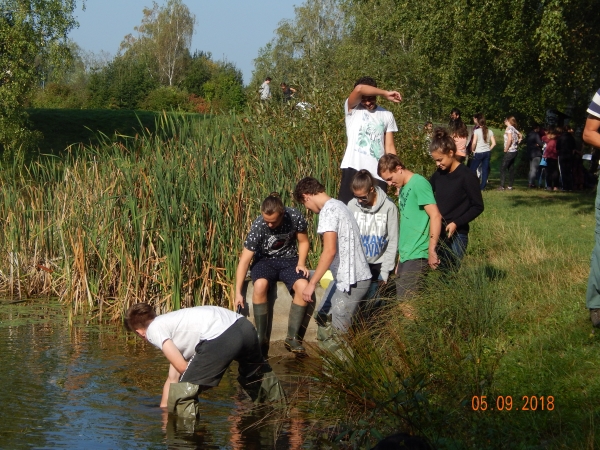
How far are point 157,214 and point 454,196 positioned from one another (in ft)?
12.5

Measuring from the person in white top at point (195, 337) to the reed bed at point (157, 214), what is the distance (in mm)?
3400

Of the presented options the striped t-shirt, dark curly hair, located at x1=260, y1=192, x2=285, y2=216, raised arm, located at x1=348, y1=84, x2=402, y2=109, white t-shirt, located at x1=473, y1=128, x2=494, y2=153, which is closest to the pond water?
dark curly hair, located at x1=260, y1=192, x2=285, y2=216

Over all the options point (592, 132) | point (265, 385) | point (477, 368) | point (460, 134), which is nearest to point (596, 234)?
point (592, 132)

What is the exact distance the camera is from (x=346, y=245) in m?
7.70

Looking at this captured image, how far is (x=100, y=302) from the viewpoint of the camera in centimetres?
1091

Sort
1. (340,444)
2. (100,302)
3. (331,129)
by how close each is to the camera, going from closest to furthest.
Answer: (340,444) < (100,302) < (331,129)

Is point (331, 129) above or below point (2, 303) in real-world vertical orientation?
above

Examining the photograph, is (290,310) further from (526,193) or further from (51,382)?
(526,193)

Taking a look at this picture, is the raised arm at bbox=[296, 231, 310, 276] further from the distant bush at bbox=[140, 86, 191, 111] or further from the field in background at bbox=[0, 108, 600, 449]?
the distant bush at bbox=[140, 86, 191, 111]

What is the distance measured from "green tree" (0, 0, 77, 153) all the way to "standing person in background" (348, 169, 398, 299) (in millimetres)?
14176

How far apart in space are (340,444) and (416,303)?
1.83 m

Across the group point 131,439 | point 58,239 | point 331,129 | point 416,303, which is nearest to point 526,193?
point 331,129

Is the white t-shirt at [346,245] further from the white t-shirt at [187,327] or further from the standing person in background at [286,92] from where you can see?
the standing person in background at [286,92]
